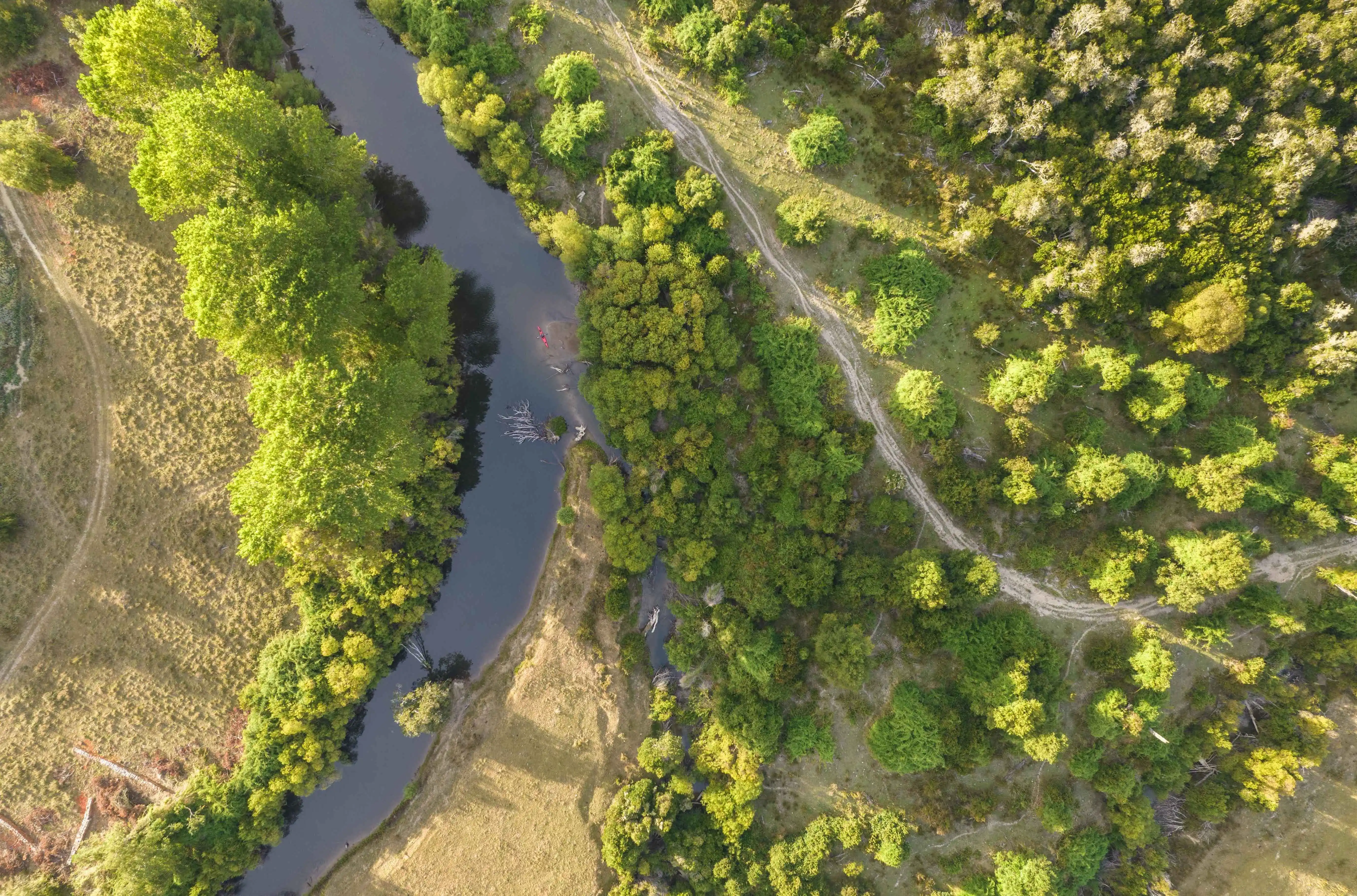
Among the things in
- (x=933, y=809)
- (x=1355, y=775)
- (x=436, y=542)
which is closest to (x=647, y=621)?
(x=436, y=542)

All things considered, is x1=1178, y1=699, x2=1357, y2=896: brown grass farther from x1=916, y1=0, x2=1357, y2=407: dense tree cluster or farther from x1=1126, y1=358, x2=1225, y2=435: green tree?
x1=916, y1=0, x2=1357, y2=407: dense tree cluster

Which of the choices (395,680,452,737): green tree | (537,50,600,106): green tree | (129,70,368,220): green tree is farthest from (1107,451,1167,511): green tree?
(129,70,368,220): green tree

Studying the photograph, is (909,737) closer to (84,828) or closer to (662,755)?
(662,755)

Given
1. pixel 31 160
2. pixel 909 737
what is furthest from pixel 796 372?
pixel 31 160

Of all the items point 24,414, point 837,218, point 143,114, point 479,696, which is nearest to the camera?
point 143,114

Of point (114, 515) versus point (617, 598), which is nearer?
point (114, 515)

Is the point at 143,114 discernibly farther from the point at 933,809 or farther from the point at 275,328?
the point at 933,809

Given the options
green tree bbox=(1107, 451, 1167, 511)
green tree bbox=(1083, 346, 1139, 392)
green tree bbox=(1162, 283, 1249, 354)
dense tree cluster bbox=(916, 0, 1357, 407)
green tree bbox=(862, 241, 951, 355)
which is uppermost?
dense tree cluster bbox=(916, 0, 1357, 407)
